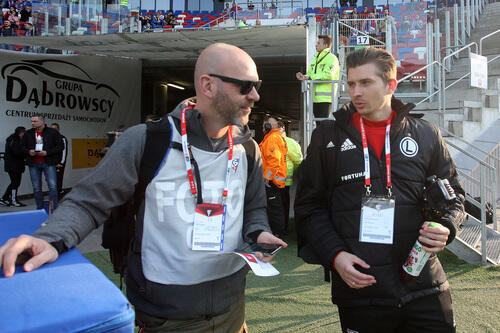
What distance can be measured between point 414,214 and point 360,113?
1.63ft

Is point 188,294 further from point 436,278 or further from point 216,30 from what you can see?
point 216,30

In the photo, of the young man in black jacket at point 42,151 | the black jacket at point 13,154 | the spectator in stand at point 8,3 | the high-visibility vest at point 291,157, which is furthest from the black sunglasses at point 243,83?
the spectator in stand at point 8,3

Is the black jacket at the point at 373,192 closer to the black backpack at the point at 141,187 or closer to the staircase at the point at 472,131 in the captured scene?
the black backpack at the point at 141,187

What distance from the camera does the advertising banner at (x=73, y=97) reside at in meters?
11.2

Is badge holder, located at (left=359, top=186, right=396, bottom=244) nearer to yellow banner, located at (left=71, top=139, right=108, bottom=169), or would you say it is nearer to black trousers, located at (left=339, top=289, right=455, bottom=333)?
black trousers, located at (left=339, top=289, right=455, bottom=333)

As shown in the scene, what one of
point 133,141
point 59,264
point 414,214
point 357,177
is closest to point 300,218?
point 357,177

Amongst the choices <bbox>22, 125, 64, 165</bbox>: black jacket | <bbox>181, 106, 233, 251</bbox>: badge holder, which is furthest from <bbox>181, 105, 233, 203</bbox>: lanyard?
<bbox>22, 125, 64, 165</bbox>: black jacket

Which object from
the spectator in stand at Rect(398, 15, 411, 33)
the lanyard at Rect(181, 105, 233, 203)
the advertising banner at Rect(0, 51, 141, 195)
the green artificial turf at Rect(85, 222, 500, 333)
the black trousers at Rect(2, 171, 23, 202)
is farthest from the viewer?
the advertising banner at Rect(0, 51, 141, 195)

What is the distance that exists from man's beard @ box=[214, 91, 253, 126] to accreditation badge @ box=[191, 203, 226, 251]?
35 centimetres

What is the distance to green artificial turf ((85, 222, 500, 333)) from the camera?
139 inches

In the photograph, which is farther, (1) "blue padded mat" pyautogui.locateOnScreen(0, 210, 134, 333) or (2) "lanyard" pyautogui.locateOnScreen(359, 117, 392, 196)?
(2) "lanyard" pyautogui.locateOnScreen(359, 117, 392, 196)

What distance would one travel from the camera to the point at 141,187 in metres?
1.59

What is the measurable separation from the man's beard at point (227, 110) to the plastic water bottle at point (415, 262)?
33.7 inches

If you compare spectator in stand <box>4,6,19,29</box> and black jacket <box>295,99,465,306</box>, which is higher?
spectator in stand <box>4,6,19,29</box>
